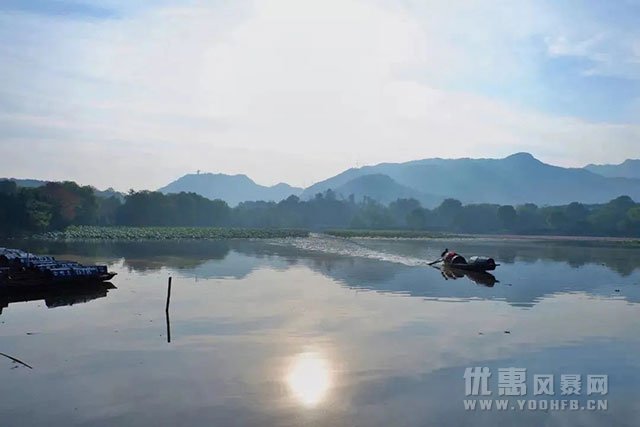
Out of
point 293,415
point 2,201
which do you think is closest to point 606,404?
point 293,415

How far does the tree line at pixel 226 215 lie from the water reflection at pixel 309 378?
86.9m

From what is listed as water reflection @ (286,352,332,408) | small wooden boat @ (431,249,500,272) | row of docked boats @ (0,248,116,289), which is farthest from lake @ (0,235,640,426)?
small wooden boat @ (431,249,500,272)

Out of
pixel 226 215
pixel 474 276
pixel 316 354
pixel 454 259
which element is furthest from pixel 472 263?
pixel 226 215

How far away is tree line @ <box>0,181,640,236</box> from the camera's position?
100m

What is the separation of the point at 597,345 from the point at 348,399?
12895 mm

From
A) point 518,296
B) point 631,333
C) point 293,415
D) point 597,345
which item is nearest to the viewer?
point 293,415

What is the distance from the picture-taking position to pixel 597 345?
2456 cm

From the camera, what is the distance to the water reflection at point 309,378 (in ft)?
56.9

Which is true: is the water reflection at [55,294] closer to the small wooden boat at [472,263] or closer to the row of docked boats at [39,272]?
the row of docked boats at [39,272]

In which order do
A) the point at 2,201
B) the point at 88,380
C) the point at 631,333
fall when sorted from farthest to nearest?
the point at 2,201 → the point at 631,333 → the point at 88,380

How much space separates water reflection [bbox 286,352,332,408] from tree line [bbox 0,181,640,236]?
3422 inches

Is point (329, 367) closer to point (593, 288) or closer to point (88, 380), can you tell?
point (88, 380)

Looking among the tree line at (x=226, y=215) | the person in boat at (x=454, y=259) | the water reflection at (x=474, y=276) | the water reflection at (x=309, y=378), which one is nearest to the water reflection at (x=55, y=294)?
the water reflection at (x=309, y=378)

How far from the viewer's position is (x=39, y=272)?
35.2 metres
